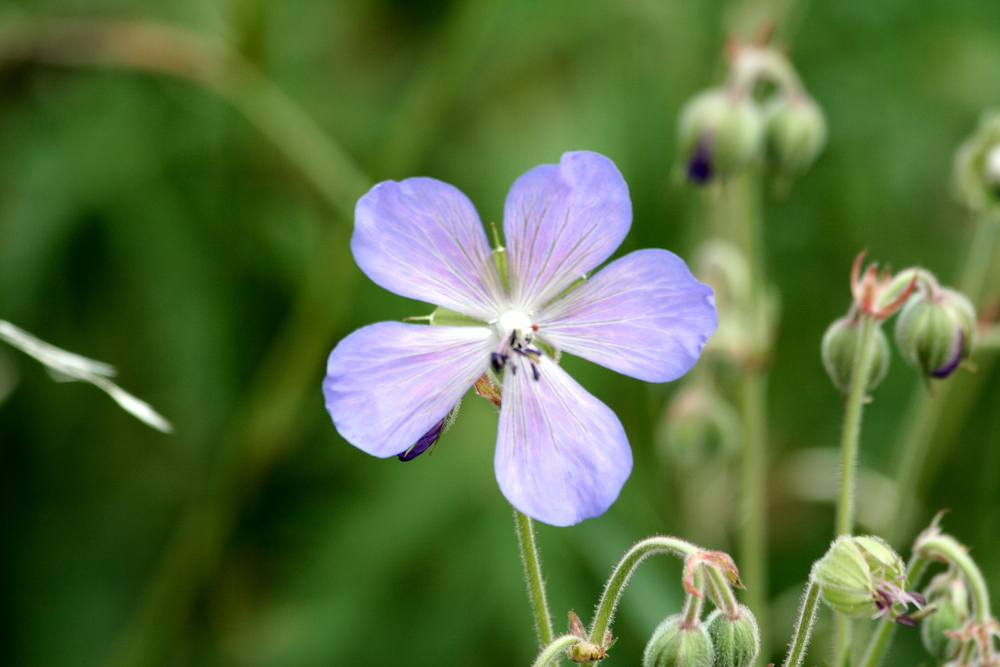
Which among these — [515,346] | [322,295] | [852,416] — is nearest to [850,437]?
[852,416]

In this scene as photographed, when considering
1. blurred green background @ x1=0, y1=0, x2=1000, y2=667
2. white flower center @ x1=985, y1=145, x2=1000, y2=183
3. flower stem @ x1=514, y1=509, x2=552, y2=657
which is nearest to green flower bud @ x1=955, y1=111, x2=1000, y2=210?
white flower center @ x1=985, y1=145, x2=1000, y2=183

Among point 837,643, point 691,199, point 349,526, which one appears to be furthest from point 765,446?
point 837,643

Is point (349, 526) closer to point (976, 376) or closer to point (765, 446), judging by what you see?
point (765, 446)

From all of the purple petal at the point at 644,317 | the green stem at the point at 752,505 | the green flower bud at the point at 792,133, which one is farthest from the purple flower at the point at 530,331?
the green flower bud at the point at 792,133

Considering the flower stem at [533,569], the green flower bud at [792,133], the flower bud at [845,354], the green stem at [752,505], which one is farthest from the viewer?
the green flower bud at [792,133]

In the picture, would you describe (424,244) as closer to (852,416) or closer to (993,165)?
(852,416)

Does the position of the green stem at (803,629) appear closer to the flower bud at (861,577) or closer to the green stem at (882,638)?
the flower bud at (861,577)
